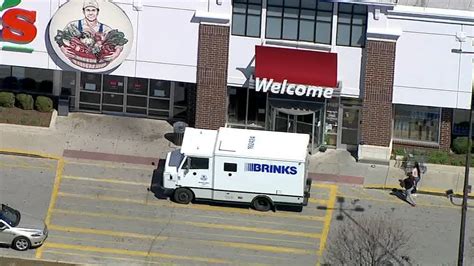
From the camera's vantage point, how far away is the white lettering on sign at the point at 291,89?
45.9m

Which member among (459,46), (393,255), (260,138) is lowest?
(393,255)

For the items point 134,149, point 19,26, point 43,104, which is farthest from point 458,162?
point 19,26

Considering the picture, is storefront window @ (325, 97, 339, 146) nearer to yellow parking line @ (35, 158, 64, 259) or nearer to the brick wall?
the brick wall

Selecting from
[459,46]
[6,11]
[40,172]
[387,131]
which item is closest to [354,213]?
[387,131]

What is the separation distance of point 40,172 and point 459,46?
713 inches

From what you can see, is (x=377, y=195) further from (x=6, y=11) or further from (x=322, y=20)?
(x=6, y=11)

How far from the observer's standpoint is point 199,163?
40.4 meters

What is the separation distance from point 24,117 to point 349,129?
1425 centimetres

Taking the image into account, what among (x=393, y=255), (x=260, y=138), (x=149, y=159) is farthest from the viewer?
(x=149, y=159)

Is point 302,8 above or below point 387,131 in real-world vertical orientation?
above

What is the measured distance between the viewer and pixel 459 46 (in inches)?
1810

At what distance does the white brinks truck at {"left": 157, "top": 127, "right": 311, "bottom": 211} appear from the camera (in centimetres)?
3994

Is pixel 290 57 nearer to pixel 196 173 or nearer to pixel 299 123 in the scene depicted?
pixel 299 123

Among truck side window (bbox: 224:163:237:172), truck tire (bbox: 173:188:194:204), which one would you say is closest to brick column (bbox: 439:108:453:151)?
truck side window (bbox: 224:163:237:172)
